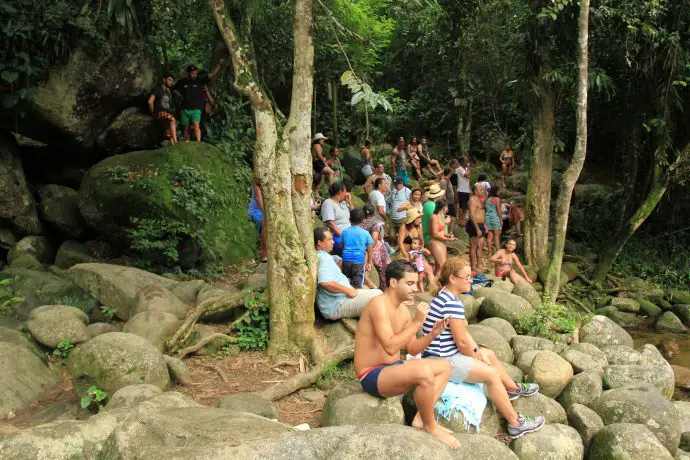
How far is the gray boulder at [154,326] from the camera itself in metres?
7.43

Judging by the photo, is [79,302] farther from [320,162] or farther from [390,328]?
[320,162]

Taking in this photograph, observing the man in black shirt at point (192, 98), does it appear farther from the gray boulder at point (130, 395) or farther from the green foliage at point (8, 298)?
the gray boulder at point (130, 395)

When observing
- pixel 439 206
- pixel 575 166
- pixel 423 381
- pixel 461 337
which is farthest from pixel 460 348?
pixel 575 166

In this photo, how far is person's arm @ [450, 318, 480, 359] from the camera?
5480mm

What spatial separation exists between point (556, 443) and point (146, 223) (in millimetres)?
6806

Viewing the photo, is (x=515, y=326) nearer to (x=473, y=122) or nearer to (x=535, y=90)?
(x=535, y=90)

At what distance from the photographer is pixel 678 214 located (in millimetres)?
15945

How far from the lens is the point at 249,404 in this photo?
614cm

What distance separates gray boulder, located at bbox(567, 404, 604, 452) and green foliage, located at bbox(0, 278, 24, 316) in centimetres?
663

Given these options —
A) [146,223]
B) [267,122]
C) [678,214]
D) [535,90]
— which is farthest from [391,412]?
[678,214]

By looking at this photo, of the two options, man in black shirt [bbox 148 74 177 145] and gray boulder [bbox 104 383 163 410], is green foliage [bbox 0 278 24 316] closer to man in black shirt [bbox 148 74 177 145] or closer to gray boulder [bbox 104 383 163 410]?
gray boulder [bbox 104 383 163 410]

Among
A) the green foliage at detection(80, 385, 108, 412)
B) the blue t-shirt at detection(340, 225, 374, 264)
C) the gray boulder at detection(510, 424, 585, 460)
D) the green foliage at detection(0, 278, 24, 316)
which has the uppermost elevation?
the blue t-shirt at detection(340, 225, 374, 264)

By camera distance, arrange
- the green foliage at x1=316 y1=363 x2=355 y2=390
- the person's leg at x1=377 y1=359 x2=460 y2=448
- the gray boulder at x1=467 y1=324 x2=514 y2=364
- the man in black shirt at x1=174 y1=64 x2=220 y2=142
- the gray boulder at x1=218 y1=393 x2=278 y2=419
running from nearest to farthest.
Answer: the person's leg at x1=377 y1=359 x2=460 y2=448 < the gray boulder at x1=218 y1=393 x2=278 y2=419 < the green foliage at x1=316 y1=363 x2=355 y2=390 < the gray boulder at x1=467 y1=324 x2=514 y2=364 < the man in black shirt at x1=174 y1=64 x2=220 y2=142

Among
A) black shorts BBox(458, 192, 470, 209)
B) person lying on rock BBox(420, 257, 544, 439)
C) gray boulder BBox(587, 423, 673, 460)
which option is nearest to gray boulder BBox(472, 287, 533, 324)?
gray boulder BBox(587, 423, 673, 460)
